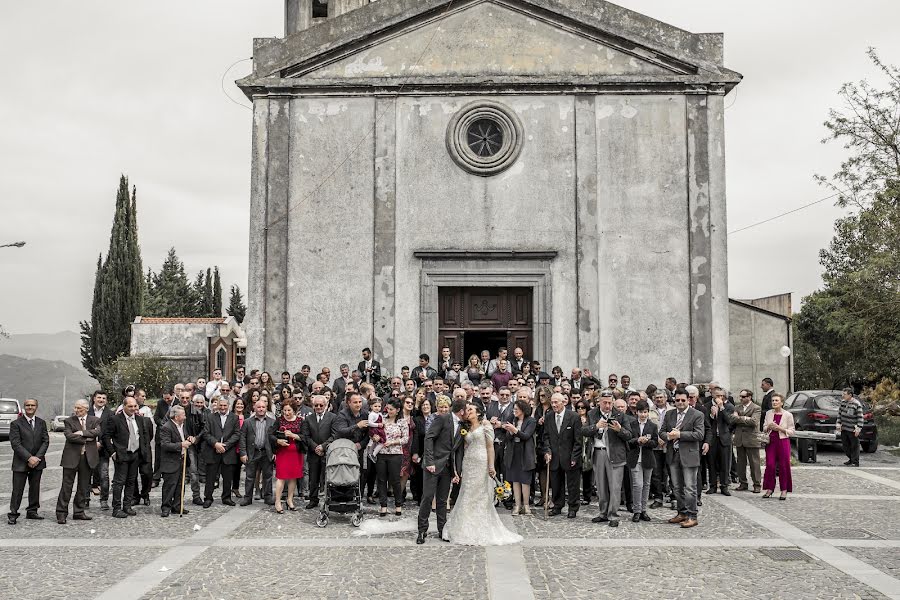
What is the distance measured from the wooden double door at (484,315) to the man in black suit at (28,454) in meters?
9.37

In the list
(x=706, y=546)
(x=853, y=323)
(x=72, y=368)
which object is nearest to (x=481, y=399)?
(x=706, y=546)

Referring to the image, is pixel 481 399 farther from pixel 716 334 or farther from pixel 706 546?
pixel 716 334

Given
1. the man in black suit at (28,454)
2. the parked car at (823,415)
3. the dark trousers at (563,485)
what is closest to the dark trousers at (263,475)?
the man in black suit at (28,454)

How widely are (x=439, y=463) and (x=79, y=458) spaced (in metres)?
5.25

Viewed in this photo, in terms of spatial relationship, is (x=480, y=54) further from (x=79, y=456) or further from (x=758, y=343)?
(x=758, y=343)

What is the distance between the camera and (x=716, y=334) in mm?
18703

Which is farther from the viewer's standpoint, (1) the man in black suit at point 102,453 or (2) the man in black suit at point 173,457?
(1) the man in black suit at point 102,453

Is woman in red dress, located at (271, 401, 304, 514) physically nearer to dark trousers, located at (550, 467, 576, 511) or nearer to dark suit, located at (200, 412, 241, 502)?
dark suit, located at (200, 412, 241, 502)

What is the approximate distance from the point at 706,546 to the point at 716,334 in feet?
32.5

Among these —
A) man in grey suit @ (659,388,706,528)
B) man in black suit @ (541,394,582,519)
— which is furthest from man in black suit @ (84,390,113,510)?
man in grey suit @ (659,388,706,528)

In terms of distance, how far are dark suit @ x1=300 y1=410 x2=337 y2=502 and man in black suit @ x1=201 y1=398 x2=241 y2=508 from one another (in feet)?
3.79

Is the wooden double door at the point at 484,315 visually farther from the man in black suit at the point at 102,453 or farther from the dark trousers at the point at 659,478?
the man in black suit at the point at 102,453

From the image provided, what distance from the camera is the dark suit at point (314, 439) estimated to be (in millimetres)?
11969

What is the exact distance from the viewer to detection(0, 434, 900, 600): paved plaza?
7.68 m
